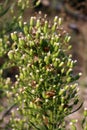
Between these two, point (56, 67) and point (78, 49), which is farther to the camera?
point (78, 49)

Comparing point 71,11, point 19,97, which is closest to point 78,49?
point 71,11

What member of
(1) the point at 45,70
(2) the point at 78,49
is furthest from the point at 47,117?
(2) the point at 78,49

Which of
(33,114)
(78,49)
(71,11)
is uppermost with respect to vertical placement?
(71,11)

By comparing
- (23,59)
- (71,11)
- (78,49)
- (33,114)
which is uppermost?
(71,11)

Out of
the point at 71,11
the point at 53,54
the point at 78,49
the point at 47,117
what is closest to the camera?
the point at 53,54

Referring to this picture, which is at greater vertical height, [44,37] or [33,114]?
[44,37]

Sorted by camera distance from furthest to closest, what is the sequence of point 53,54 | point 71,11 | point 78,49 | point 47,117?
point 71,11 → point 78,49 → point 47,117 → point 53,54

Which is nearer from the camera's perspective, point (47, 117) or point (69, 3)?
point (47, 117)

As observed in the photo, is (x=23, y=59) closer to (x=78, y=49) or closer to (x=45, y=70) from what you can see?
(x=45, y=70)

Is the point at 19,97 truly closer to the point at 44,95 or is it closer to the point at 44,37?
the point at 44,95

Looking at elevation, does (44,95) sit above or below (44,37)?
below
